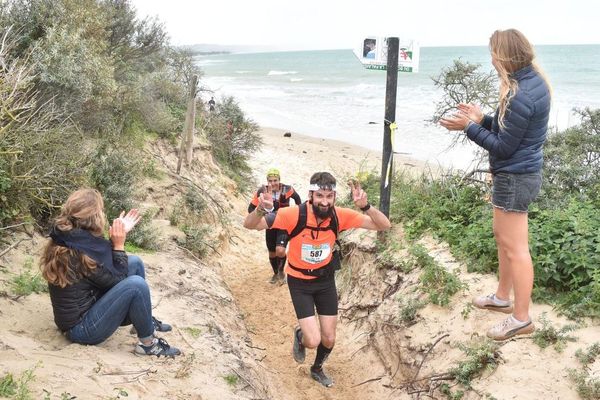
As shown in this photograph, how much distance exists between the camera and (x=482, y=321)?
15.2 feet

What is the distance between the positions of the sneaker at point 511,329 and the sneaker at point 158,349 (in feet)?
8.54

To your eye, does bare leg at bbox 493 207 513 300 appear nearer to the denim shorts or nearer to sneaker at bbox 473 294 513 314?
sneaker at bbox 473 294 513 314

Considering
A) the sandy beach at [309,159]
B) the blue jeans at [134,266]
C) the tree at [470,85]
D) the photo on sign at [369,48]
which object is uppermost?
the photo on sign at [369,48]

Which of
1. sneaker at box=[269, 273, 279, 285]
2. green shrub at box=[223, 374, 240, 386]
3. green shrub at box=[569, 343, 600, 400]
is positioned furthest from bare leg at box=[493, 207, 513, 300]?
sneaker at box=[269, 273, 279, 285]

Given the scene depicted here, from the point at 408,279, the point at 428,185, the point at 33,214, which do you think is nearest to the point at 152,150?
the point at 33,214

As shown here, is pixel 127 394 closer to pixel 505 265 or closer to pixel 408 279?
pixel 505 265

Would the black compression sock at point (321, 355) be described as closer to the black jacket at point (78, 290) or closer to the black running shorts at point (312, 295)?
the black running shorts at point (312, 295)

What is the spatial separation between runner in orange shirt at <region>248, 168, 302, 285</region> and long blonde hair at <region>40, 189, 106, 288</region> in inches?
128

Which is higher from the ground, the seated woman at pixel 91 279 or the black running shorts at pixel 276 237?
the seated woman at pixel 91 279

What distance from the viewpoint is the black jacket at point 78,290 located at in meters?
3.80

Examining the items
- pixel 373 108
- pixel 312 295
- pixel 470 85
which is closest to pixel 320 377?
pixel 312 295

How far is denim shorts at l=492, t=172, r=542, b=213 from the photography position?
365 centimetres

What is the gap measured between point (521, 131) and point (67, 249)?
130 inches

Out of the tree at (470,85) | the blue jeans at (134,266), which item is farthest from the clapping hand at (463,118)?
the tree at (470,85)
